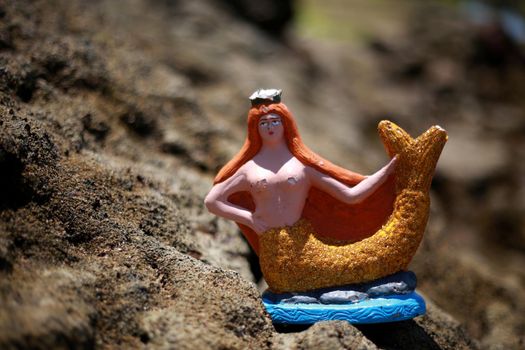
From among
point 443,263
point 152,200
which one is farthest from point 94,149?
point 443,263

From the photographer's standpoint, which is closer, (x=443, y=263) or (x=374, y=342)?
(x=374, y=342)

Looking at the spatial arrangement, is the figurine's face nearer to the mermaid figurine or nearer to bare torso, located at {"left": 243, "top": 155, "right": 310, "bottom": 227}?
the mermaid figurine

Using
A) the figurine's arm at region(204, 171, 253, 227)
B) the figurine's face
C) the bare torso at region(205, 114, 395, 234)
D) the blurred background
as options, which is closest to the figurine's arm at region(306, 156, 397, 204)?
the bare torso at region(205, 114, 395, 234)

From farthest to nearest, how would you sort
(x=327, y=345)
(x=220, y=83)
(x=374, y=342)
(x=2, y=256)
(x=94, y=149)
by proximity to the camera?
1. (x=220, y=83)
2. (x=94, y=149)
3. (x=374, y=342)
4. (x=327, y=345)
5. (x=2, y=256)

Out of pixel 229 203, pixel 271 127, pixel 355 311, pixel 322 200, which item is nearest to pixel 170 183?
pixel 229 203

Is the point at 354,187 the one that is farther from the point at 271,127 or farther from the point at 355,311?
the point at 355,311

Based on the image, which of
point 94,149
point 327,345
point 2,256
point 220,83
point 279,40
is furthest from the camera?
point 279,40

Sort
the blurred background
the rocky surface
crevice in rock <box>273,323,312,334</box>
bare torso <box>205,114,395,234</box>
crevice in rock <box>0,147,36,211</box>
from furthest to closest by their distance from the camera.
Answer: the blurred background → bare torso <box>205,114,395,234</box> → crevice in rock <box>273,323,312,334</box> → crevice in rock <box>0,147,36,211</box> → the rocky surface

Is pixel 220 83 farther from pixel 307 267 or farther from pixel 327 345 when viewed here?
pixel 327 345
